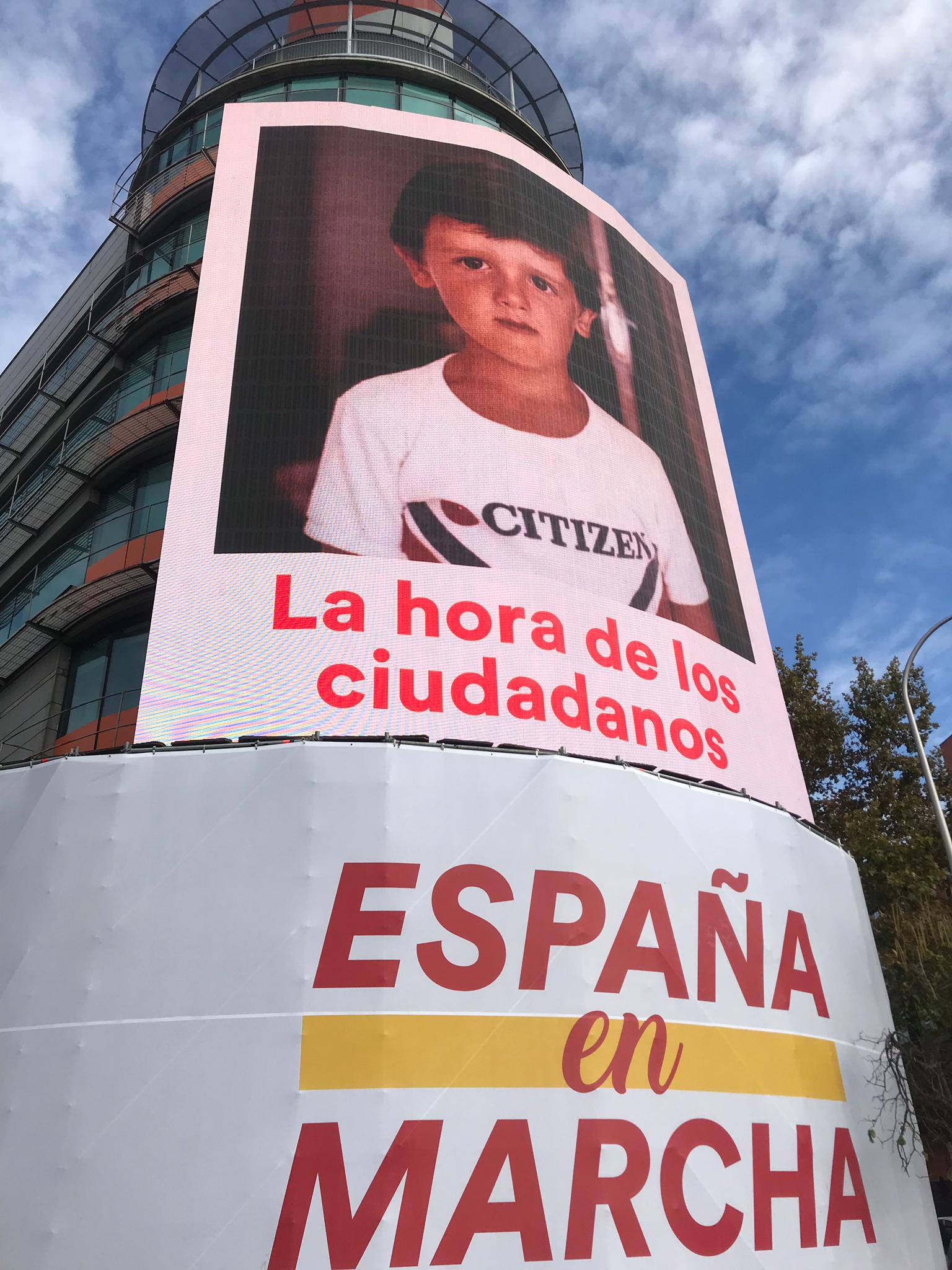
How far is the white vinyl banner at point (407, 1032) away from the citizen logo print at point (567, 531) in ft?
19.3

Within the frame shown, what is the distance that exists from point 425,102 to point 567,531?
15.4 meters

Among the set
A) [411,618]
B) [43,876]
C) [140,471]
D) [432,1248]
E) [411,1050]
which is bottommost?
[432,1248]

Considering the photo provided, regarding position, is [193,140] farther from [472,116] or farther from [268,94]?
[472,116]

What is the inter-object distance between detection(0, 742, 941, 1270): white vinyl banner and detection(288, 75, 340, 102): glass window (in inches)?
836

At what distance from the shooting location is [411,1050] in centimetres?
1377

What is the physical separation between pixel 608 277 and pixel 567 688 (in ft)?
43.7

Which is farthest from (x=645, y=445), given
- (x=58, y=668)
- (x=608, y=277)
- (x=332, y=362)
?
(x=58, y=668)

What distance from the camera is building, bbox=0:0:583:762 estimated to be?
22.0 metres

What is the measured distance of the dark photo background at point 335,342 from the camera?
65.8 feet

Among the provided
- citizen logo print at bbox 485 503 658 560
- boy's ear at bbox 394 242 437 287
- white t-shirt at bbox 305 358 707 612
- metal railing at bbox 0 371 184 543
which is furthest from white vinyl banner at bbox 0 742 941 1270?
boy's ear at bbox 394 242 437 287

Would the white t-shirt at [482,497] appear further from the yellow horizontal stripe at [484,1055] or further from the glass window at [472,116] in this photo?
the glass window at [472,116]

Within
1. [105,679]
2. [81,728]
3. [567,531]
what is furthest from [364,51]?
[81,728]

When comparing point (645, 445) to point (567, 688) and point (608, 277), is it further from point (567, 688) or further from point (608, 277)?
point (567, 688)

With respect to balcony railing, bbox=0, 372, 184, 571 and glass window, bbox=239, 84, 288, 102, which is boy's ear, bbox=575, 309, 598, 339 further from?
glass window, bbox=239, 84, 288, 102
